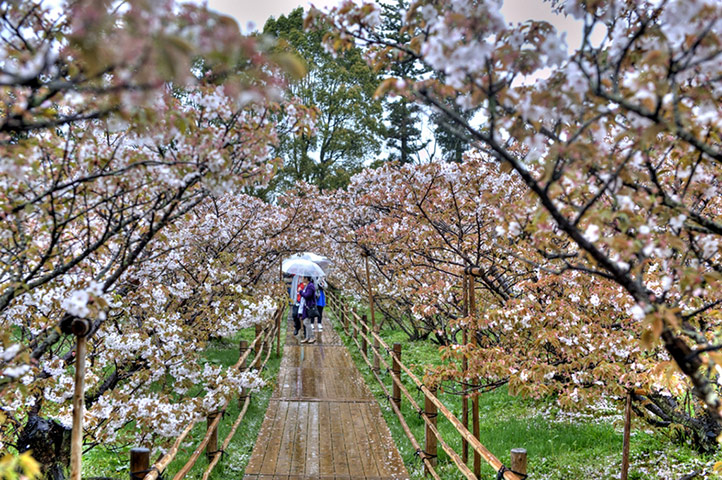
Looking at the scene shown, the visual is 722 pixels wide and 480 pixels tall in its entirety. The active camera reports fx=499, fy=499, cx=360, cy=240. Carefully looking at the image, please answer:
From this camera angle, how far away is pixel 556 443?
16.6 feet

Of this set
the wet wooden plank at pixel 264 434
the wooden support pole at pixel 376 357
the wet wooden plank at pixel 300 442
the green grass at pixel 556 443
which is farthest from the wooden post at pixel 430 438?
the wooden support pole at pixel 376 357

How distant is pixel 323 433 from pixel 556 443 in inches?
96.0

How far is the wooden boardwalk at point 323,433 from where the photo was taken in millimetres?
4527

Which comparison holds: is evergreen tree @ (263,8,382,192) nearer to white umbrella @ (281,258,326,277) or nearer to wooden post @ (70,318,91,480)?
white umbrella @ (281,258,326,277)

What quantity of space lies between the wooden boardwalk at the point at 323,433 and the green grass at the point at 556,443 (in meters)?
0.28

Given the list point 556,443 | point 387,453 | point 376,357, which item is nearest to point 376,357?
point 376,357

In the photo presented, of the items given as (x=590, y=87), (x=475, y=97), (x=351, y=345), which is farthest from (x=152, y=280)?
(x=351, y=345)

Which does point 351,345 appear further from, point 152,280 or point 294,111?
point 294,111

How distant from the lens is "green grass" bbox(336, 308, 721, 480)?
424 cm

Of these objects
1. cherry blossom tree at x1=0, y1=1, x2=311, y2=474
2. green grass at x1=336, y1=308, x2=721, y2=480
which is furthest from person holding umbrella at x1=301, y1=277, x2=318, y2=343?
cherry blossom tree at x1=0, y1=1, x2=311, y2=474

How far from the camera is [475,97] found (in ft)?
5.24

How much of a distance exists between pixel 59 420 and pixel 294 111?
3254mm

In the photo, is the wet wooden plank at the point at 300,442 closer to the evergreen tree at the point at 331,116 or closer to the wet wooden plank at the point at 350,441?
the wet wooden plank at the point at 350,441

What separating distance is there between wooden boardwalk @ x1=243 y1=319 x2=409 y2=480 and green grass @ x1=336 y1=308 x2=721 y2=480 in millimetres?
276
